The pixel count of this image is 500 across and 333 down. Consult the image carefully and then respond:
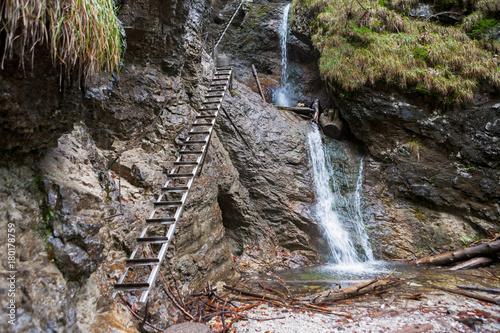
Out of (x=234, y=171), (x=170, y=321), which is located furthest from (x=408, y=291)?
(x=234, y=171)

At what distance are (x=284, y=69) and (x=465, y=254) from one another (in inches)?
381

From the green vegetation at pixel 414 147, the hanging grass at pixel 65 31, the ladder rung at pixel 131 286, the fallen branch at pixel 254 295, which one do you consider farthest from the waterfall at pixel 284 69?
the ladder rung at pixel 131 286

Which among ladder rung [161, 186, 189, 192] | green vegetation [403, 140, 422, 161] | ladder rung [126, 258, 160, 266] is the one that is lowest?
ladder rung [126, 258, 160, 266]

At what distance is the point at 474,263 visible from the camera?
6.07 m

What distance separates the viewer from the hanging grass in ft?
6.31

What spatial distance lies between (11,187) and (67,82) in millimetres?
1043

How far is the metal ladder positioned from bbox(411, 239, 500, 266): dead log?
6.13 metres

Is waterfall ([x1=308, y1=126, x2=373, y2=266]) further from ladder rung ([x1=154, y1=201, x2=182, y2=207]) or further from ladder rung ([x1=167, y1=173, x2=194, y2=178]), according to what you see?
ladder rung ([x1=154, y1=201, x2=182, y2=207])

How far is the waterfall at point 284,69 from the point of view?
39.2 feet

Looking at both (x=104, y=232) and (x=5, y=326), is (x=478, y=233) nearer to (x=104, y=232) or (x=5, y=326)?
(x=104, y=232)

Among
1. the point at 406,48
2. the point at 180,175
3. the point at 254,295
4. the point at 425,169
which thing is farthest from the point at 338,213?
the point at 406,48

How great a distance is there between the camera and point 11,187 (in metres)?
2.36

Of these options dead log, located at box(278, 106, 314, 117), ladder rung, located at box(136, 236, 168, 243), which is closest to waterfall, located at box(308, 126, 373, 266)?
dead log, located at box(278, 106, 314, 117)

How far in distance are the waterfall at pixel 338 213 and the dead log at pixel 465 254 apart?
58.0 inches
